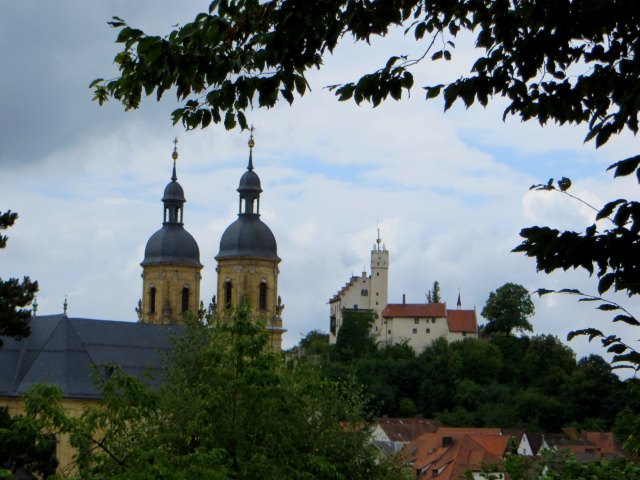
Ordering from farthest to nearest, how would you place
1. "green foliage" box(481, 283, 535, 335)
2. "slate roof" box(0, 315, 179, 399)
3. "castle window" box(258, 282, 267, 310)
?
1. "green foliage" box(481, 283, 535, 335)
2. "castle window" box(258, 282, 267, 310)
3. "slate roof" box(0, 315, 179, 399)

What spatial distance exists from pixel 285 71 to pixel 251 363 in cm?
1581

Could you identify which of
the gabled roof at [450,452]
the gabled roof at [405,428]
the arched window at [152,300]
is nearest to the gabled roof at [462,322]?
the gabled roof at [405,428]

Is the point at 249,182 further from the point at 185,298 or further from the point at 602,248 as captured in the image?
the point at 602,248

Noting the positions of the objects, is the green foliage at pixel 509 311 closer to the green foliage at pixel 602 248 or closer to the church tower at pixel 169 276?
the church tower at pixel 169 276

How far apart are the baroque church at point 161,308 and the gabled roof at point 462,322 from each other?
49.2 meters

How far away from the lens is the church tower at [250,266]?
258 feet

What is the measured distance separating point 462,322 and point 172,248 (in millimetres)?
53719

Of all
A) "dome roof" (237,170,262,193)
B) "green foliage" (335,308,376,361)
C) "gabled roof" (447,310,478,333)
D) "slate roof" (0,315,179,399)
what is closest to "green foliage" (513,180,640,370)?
"slate roof" (0,315,179,399)

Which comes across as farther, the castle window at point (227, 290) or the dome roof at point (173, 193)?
the dome roof at point (173, 193)

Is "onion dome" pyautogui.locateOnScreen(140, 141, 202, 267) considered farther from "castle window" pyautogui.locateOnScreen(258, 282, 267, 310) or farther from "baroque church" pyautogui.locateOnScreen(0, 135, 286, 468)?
"castle window" pyautogui.locateOnScreen(258, 282, 267, 310)

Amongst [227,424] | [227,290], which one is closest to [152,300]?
[227,290]

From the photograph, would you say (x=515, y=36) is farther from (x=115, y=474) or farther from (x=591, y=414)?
(x=591, y=414)

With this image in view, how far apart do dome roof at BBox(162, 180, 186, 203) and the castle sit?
41.6 metres

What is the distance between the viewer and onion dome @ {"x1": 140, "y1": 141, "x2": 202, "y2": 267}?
8244cm
